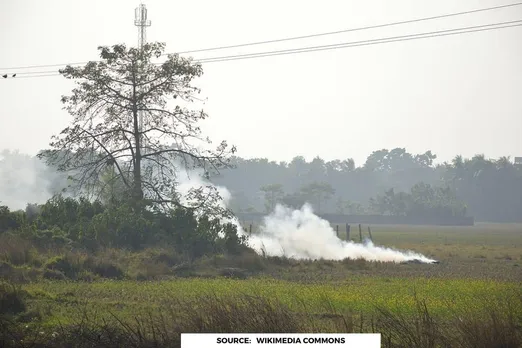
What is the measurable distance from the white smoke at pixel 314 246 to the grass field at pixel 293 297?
4.79 metres

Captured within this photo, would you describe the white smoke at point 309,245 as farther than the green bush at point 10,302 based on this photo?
Yes

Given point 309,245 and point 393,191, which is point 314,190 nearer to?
point 393,191

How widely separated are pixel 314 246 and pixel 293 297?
98.9ft

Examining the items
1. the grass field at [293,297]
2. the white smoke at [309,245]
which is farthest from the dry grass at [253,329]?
the white smoke at [309,245]

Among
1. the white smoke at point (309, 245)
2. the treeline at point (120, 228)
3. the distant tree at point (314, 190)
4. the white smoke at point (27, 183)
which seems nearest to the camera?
the treeline at point (120, 228)

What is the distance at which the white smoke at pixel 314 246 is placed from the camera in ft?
Result: 168

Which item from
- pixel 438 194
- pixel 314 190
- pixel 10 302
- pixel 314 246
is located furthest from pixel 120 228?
pixel 438 194

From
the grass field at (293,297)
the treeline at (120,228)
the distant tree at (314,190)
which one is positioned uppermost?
the distant tree at (314,190)

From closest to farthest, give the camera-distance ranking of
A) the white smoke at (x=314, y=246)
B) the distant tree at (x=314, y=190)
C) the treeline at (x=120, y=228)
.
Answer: the treeline at (x=120, y=228) < the white smoke at (x=314, y=246) < the distant tree at (x=314, y=190)

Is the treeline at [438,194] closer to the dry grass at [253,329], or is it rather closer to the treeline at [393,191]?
the treeline at [393,191]

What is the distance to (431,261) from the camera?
48156 millimetres

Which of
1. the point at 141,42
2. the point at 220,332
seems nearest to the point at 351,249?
the point at 141,42

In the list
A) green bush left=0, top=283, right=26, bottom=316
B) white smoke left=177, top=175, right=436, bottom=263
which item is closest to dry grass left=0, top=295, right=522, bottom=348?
green bush left=0, top=283, right=26, bottom=316

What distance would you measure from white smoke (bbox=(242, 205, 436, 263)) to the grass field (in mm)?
4787
